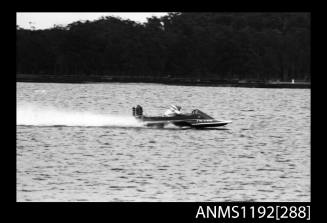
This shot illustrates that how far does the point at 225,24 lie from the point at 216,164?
156m

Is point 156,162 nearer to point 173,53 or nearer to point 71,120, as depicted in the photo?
point 71,120

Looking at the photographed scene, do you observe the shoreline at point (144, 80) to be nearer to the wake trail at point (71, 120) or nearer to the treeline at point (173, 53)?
the treeline at point (173, 53)

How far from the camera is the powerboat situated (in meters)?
43.2

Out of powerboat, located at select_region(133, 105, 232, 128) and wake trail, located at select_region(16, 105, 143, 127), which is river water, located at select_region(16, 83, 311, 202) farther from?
powerboat, located at select_region(133, 105, 232, 128)

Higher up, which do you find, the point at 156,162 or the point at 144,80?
the point at 144,80

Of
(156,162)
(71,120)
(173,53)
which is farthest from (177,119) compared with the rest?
(173,53)

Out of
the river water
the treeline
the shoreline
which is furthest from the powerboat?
the treeline

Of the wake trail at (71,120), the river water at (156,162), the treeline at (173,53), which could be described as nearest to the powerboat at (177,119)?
the river water at (156,162)

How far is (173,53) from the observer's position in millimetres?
170750

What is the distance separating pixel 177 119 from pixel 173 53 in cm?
12796

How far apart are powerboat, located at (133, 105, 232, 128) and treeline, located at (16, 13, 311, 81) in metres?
119

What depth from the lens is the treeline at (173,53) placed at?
6540 inches
